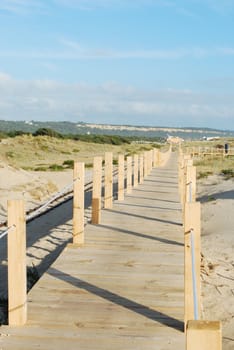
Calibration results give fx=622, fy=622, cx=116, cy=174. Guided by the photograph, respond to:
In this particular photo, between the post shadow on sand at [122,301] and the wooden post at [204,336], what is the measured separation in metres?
2.65

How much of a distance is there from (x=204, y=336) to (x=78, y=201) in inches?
241

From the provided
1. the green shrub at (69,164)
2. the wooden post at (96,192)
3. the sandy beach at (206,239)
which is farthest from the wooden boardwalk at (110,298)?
the green shrub at (69,164)

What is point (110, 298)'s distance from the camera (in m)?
5.90

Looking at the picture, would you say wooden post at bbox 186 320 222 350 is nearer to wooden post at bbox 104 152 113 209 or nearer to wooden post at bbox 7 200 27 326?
wooden post at bbox 7 200 27 326

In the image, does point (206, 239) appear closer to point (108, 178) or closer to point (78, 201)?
point (108, 178)

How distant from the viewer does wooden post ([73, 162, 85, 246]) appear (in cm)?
832

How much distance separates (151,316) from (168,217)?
648cm

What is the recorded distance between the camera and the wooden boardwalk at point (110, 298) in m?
4.81

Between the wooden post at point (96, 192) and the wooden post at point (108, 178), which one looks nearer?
the wooden post at point (96, 192)

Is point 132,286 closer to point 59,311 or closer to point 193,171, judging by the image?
point 59,311

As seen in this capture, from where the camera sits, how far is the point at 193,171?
10.4m

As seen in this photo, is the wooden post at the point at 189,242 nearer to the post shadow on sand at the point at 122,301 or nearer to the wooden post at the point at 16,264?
the post shadow on sand at the point at 122,301

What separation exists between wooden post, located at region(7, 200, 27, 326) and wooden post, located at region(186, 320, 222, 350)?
111 inches

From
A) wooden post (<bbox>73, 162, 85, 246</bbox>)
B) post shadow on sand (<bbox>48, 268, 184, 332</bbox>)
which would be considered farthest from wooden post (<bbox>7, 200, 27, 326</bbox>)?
wooden post (<bbox>73, 162, 85, 246</bbox>)
